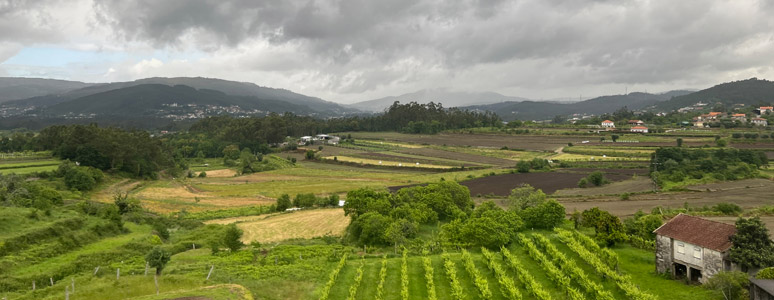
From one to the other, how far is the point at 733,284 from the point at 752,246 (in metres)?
2.78

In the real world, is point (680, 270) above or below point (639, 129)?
below

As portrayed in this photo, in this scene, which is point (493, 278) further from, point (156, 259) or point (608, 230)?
point (156, 259)

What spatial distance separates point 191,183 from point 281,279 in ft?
166

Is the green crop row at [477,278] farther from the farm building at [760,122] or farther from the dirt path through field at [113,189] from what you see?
the farm building at [760,122]

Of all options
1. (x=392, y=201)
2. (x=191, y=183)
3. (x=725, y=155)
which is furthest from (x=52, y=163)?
(x=725, y=155)

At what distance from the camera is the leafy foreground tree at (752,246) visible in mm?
20938

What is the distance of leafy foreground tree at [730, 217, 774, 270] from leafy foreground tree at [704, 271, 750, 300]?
125 cm

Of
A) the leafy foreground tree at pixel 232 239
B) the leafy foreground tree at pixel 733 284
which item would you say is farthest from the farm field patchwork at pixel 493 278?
the leafy foreground tree at pixel 232 239

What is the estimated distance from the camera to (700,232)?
2356 cm

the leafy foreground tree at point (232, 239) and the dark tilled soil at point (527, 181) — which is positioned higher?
the leafy foreground tree at point (232, 239)

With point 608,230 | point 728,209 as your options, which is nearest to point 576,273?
point 608,230

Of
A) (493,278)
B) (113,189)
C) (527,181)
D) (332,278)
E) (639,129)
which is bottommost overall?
(527,181)

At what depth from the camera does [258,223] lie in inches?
1591

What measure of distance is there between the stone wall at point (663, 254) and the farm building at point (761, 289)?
492cm
